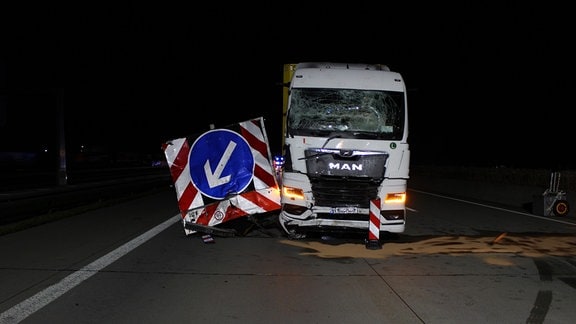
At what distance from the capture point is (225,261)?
863 cm

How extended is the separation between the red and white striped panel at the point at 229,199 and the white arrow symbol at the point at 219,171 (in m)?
0.30

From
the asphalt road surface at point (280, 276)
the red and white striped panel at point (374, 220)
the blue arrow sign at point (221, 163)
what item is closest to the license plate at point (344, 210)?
the red and white striped panel at point (374, 220)

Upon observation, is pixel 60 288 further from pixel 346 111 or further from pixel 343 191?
pixel 346 111

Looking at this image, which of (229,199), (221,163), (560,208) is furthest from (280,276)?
(560,208)

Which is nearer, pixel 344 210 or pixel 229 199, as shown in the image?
pixel 344 210

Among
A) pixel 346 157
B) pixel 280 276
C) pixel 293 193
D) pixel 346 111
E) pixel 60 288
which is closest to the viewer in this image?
pixel 60 288

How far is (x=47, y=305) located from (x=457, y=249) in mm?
6934

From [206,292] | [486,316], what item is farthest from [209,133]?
[486,316]

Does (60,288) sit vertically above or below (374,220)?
below

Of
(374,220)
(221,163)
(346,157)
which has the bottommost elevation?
(374,220)

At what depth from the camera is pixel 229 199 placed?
33.9ft

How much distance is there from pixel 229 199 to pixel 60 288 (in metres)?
4.00

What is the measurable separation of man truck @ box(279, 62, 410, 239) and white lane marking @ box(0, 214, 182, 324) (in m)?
3.00

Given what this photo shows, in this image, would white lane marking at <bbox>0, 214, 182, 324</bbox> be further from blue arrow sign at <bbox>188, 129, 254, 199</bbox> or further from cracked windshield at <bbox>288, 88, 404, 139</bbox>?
cracked windshield at <bbox>288, 88, 404, 139</bbox>
